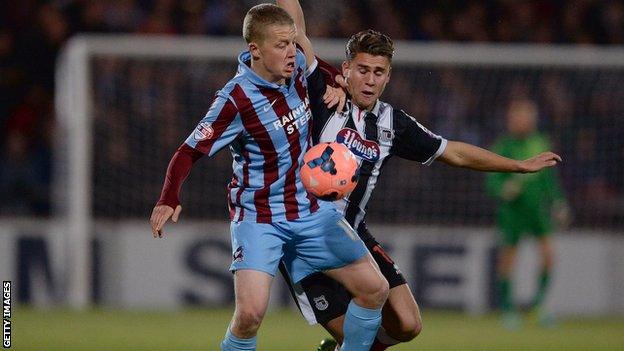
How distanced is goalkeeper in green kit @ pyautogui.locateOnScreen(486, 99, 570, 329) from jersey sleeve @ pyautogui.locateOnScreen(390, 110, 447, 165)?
16.9 feet

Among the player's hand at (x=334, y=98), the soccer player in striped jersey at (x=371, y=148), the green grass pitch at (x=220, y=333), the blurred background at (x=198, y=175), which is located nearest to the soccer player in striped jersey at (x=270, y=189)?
the player's hand at (x=334, y=98)

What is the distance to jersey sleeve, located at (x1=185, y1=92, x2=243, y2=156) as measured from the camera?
618 centimetres

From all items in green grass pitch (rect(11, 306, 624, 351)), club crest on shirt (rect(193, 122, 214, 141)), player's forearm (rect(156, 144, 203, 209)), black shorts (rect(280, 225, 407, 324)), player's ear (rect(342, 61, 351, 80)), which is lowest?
green grass pitch (rect(11, 306, 624, 351))

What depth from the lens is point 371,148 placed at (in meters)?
6.71

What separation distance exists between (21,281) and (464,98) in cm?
481

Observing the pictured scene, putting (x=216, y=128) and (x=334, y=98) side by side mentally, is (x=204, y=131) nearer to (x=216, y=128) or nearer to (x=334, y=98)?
(x=216, y=128)

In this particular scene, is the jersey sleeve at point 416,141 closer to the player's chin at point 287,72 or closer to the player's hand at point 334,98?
the player's hand at point 334,98

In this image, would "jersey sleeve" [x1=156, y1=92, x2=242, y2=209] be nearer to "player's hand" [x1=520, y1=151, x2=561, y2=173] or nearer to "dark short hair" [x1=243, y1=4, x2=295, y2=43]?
"dark short hair" [x1=243, y1=4, x2=295, y2=43]

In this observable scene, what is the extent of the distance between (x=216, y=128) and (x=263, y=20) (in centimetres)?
59

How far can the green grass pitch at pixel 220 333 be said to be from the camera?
8.99 metres

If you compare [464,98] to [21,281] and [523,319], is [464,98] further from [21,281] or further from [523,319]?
[21,281]

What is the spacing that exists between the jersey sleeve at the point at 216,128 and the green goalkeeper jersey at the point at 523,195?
19.7 ft

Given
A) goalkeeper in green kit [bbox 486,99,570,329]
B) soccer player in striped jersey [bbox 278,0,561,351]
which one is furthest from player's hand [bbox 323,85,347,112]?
goalkeeper in green kit [bbox 486,99,570,329]

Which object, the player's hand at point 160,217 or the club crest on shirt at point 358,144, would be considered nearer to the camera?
the player's hand at point 160,217
